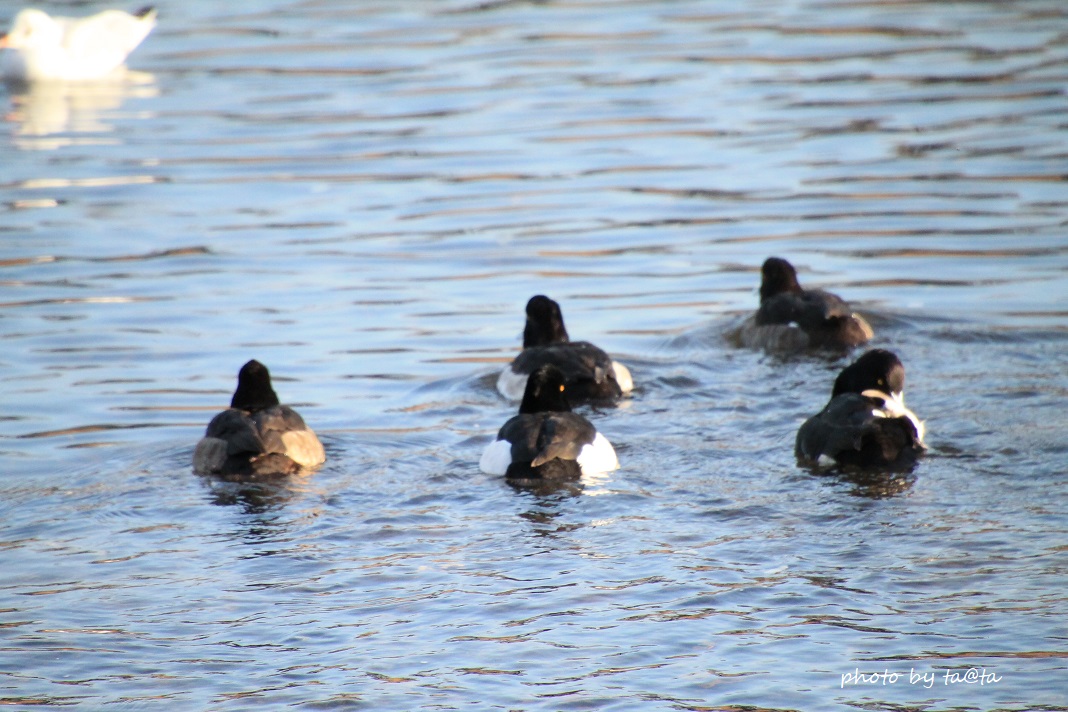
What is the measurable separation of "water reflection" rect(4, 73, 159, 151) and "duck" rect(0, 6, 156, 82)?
0.31m

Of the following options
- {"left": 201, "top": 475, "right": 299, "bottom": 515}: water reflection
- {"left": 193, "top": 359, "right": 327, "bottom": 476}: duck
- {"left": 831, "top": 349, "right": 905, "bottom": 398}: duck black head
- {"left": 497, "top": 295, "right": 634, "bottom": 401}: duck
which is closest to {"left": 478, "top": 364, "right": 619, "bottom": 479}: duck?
{"left": 193, "top": 359, "right": 327, "bottom": 476}: duck

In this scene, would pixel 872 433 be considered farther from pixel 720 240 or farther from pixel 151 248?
pixel 151 248

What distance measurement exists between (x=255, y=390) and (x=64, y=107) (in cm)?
1709

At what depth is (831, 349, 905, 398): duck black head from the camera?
→ 10.9 metres

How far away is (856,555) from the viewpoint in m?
8.25

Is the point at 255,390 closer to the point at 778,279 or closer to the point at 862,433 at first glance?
the point at 862,433

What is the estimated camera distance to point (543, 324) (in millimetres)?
13070

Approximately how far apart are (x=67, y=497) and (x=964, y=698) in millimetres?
6202

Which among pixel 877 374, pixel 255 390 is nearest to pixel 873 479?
pixel 877 374

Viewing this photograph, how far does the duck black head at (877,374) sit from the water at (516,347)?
1.48ft

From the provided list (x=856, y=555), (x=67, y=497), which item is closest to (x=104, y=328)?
(x=67, y=497)

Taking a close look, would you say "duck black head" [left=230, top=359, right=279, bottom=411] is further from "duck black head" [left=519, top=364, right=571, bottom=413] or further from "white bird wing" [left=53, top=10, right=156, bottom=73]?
"white bird wing" [left=53, top=10, right=156, bottom=73]

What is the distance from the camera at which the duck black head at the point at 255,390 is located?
1109cm

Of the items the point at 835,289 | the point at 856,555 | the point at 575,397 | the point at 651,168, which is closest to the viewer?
the point at 856,555
